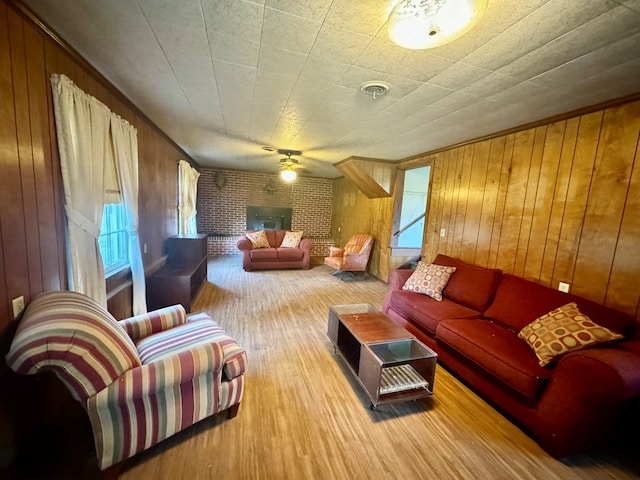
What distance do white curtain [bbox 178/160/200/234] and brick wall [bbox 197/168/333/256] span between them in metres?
1.51

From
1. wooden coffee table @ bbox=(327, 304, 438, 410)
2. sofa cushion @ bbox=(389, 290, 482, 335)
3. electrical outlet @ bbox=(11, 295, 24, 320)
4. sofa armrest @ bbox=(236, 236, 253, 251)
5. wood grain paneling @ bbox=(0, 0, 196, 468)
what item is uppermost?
wood grain paneling @ bbox=(0, 0, 196, 468)

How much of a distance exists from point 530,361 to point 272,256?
14.4 feet

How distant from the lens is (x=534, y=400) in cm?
154

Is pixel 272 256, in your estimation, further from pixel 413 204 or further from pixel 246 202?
pixel 413 204

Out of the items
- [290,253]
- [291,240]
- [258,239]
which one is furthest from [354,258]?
[258,239]

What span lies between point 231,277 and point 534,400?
4.39 meters

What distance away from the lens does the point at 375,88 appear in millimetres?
1899

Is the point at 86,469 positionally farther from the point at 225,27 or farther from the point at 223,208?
the point at 223,208

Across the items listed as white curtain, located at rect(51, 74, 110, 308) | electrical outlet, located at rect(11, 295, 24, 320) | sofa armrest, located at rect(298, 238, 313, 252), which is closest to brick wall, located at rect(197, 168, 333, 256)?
sofa armrest, located at rect(298, 238, 313, 252)

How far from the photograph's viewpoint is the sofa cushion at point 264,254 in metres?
5.17

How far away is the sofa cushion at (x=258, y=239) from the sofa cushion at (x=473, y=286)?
3.86 m

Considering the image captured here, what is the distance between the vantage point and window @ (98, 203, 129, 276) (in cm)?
232

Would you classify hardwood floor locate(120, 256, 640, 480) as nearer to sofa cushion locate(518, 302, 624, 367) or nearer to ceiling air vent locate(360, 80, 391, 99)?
sofa cushion locate(518, 302, 624, 367)

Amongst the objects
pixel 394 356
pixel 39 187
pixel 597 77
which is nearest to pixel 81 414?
pixel 39 187
